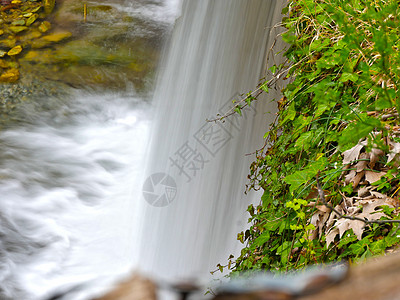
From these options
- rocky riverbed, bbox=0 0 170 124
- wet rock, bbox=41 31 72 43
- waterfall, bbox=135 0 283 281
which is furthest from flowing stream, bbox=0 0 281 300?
wet rock, bbox=41 31 72 43

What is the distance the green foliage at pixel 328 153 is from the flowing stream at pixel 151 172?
1.46m

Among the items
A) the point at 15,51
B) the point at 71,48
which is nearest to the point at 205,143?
the point at 71,48

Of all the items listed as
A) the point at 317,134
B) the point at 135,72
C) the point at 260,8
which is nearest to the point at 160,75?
the point at 135,72

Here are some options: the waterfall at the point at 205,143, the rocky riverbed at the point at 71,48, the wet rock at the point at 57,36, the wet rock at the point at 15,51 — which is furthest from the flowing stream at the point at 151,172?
the wet rock at the point at 57,36

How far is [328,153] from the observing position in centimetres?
228

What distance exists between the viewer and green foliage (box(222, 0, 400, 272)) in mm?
1780

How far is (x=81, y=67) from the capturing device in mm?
6695

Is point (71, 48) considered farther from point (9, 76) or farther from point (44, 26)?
point (9, 76)

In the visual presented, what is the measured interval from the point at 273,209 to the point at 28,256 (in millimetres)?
3186

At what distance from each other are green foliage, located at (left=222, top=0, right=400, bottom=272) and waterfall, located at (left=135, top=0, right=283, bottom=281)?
1429 mm

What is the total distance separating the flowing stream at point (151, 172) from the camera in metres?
4.32

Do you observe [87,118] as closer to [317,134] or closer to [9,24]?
[9,24]

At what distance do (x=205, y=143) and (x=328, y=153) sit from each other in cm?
252

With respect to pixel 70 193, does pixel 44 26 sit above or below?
above
